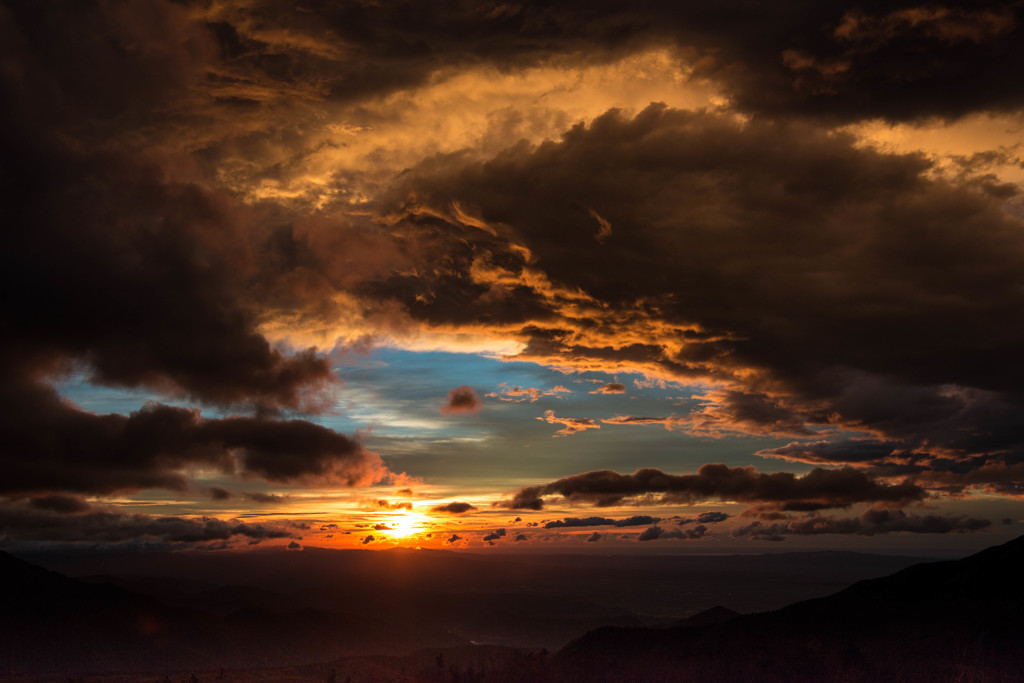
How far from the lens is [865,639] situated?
13612 cm

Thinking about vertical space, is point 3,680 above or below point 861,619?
below

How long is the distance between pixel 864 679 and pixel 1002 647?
36277 mm

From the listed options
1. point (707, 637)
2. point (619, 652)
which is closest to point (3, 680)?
point (619, 652)

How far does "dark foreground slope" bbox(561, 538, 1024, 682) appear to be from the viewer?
332 ft

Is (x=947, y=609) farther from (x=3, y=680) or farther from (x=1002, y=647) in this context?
(x=3, y=680)

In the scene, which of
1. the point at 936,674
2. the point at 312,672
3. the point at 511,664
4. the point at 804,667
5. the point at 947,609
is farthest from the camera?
the point at 312,672

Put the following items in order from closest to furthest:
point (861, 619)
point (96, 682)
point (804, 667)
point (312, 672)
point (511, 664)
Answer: point (804, 667), point (511, 664), point (96, 682), point (861, 619), point (312, 672)

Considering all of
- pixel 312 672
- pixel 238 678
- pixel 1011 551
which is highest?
pixel 1011 551

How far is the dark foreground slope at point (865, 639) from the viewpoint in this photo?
10106cm

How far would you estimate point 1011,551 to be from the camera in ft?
518

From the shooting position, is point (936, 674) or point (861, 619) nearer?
point (936, 674)

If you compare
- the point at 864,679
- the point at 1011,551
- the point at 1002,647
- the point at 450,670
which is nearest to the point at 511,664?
the point at 450,670

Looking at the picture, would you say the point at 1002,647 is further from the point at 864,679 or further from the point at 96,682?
the point at 96,682

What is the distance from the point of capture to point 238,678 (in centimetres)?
13975
